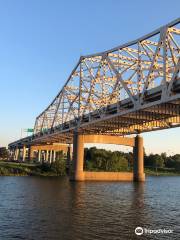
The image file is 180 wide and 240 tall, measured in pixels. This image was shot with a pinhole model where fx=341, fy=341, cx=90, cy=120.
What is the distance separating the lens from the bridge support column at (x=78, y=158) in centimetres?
8244

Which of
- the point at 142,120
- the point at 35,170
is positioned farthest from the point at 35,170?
the point at 142,120

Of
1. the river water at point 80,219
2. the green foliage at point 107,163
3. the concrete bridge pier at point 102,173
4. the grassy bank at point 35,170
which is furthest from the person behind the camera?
the green foliage at point 107,163

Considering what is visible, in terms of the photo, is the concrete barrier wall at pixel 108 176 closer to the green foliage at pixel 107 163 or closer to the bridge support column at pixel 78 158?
the bridge support column at pixel 78 158

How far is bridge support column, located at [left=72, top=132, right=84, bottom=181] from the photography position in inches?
3246

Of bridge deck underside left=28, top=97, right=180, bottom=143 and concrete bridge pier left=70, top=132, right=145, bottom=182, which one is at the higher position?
bridge deck underside left=28, top=97, right=180, bottom=143

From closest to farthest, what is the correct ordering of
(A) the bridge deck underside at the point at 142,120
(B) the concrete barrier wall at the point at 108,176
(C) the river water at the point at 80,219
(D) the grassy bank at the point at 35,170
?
(C) the river water at the point at 80,219, (A) the bridge deck underside at the point at 142,120, (B) the concrete barrier wall at the point at 108,176, (D) the grassy bank at the point at 35,170

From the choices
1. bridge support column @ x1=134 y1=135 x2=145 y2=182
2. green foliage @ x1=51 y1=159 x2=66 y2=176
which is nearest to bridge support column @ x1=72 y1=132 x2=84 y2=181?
bridge support column @ x1=134 y1=135 x2=145 y2=182

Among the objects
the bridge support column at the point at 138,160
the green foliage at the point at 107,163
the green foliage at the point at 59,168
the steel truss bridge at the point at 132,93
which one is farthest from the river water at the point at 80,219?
the green foliage at the point at 107,163

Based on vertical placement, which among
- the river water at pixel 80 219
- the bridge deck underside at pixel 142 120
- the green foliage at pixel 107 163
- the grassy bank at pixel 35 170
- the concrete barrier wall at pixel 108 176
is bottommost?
the river water at pixel 80 219

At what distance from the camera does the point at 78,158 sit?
274 ft

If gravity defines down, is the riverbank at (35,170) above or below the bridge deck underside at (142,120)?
below

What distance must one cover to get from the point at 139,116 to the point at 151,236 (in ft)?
127

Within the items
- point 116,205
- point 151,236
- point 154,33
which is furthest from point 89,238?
point 154,33

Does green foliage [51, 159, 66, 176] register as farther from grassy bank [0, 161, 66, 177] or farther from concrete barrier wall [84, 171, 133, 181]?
concrete barrier wall [84, 171, 133, 181]
